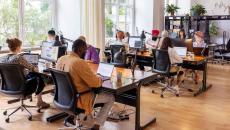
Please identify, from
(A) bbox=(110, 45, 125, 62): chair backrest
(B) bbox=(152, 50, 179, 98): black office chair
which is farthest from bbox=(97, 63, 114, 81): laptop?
(A) bbox=(110, 45, 125, 62): chair backrest

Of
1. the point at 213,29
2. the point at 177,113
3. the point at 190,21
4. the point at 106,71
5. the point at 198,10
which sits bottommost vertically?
the point at 177,113

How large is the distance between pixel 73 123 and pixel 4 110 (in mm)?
1403

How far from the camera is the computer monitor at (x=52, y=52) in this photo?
16.1ft

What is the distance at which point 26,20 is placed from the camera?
21.9ft

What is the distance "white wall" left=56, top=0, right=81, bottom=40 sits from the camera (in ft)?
22.7

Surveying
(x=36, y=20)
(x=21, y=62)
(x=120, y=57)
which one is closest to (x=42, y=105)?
(x=21, y=62)

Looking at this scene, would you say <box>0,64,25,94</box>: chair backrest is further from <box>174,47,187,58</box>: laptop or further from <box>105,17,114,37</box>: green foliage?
<box>105,17,114,37</box>: green foliage

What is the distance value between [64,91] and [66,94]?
5 cm

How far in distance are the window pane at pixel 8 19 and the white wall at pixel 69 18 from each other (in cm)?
120

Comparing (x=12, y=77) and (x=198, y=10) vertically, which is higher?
(x=198, y=10)

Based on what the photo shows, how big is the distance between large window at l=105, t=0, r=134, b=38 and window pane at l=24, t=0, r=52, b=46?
6.90 feet

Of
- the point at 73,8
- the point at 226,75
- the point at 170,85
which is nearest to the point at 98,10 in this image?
the point at 73,8

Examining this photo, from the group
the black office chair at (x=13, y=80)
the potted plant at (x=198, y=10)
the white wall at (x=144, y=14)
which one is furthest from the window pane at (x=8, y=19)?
the potted plant at (x=198, y=10)

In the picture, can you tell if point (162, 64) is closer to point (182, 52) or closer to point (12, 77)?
point (182, 52)
